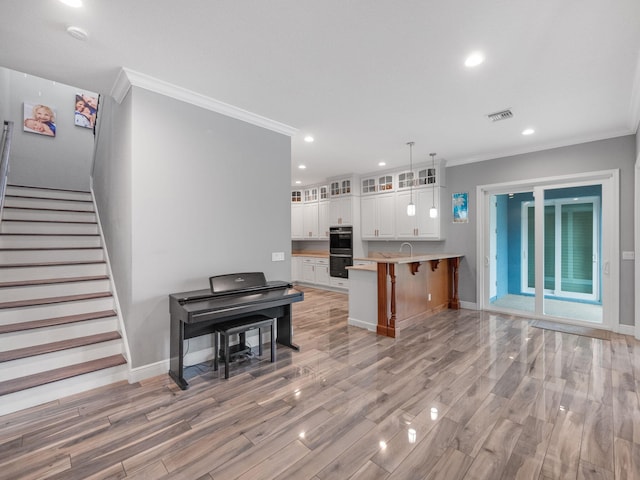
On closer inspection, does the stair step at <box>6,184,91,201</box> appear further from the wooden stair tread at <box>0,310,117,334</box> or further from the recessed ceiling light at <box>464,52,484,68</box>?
the recessed ceiling light at <box>464,52,484,68</box>

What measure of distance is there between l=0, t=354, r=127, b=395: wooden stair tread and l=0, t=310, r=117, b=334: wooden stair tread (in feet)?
1.38

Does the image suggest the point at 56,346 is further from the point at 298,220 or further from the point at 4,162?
the point at 298,220

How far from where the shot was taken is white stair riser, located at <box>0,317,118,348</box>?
256cm

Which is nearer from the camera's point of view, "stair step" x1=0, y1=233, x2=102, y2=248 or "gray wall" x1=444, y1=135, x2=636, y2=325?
"stair step" x1=0, y1=233, x2=102, y2=248

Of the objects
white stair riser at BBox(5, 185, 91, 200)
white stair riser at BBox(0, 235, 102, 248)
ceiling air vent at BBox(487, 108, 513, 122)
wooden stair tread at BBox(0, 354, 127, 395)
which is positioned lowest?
wooden stair tread at BBox(0, 354, 127, 395)

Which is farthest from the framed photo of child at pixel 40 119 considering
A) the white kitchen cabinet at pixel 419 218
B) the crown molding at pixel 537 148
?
the crown molding at pixel 537 148

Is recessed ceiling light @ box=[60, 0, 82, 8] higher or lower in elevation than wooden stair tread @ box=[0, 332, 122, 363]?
higher

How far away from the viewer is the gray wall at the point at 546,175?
4023mm

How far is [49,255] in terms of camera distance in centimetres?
357

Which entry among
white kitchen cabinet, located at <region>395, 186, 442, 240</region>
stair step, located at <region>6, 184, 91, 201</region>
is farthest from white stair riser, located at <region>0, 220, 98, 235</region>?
white kitchen cabinet, located at <region>395, 186, 442, 240</region>

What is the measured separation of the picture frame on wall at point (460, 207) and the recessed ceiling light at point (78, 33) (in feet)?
18.2

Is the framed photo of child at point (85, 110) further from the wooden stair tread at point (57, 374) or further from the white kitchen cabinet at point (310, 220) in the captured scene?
the wooden stair tread at point (57, 374)

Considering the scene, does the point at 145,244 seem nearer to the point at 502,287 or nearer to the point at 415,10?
the point at 415,10

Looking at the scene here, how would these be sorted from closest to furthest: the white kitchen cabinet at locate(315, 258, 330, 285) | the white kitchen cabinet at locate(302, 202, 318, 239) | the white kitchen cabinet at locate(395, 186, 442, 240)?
the white kitchen cabinet at locate(395, 186, 442, 240)
the white kitchen cabinet at locate(315, 258, 330, 285)
the white kitchen cabinet at locate(302, 202, 318, 239)
